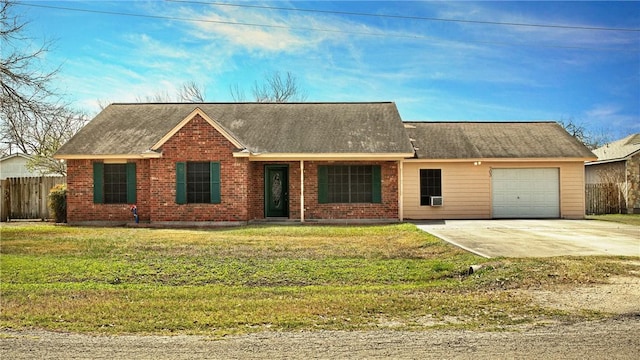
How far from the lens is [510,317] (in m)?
6.18

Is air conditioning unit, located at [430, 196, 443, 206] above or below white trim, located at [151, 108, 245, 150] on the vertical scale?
below

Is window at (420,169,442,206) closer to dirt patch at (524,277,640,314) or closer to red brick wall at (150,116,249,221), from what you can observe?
red brick wall at (150,116,249,221)

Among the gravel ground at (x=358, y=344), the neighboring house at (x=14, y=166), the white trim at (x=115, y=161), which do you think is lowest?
the gravel ground at (x=358, y=344)

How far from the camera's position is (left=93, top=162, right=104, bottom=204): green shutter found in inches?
748

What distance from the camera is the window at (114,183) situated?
18.9 m

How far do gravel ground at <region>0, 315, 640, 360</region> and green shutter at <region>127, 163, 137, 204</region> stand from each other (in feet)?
44.7

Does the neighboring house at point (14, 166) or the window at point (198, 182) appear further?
the neighboring house at point (14, 166)

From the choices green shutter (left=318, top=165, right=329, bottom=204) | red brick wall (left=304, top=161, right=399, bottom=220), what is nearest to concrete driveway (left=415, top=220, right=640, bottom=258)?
red brick wall (left=304, top=161, right=399, bottom=220)

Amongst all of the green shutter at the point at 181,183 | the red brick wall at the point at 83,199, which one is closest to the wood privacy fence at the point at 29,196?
the red brick wall at the point at 83,199

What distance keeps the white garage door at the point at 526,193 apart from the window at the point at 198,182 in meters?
11.0

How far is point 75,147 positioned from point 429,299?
1641cm

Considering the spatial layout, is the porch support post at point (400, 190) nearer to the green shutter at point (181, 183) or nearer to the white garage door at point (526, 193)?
the white garage door at point (526, 193)

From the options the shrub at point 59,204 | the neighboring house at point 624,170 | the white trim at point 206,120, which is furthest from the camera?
the neighboring house at point 624,170

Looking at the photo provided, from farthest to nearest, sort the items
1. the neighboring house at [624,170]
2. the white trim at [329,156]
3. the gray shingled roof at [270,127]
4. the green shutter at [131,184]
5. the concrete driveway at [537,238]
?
the neighboring house at [624,170], the gray shingled roof at [270,127], the green shutter at [131,184], the white trim at [329,156], the concrete driveway at [537,238]
